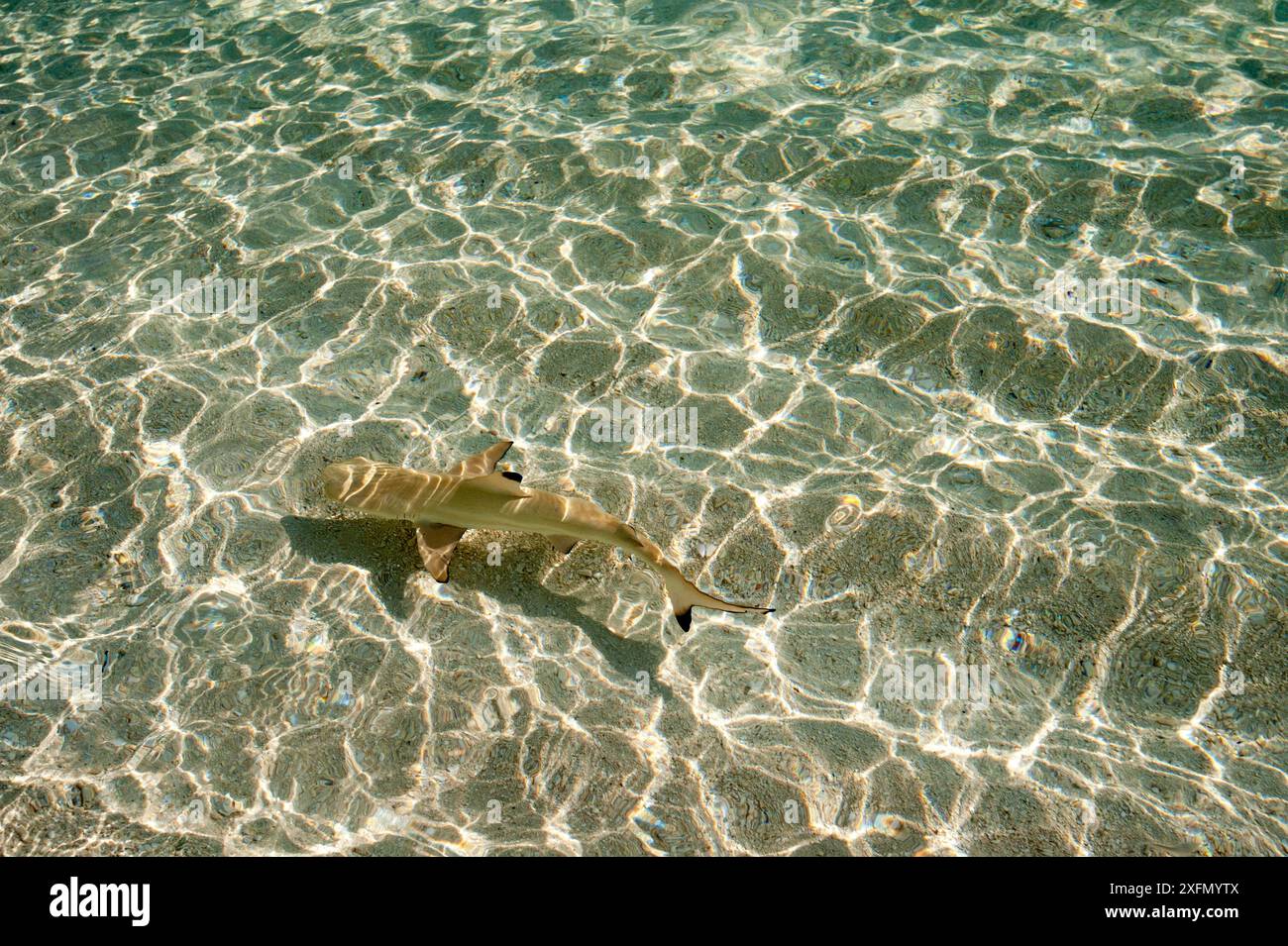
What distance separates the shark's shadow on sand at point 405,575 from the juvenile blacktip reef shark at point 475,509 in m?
0.27

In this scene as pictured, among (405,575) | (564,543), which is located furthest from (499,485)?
(405,575)

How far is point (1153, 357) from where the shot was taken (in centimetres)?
727

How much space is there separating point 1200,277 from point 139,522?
8309 mm

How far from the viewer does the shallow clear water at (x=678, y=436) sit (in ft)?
17.1

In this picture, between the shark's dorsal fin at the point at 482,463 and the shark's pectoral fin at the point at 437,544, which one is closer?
the shark's pectoral fin at the point at 437,544

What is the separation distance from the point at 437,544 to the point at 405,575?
0.41 metres

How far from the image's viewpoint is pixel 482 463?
6359 millimetres

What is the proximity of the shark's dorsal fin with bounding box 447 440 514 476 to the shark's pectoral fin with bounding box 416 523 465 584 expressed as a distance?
0.42 metres

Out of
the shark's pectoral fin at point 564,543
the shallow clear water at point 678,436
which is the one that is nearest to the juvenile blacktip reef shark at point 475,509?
the shark's pectoral fin at point 564,543

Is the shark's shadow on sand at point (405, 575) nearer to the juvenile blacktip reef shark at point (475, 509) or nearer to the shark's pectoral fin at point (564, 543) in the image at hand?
the juvenile blacktip reef shark at point (475, 509)

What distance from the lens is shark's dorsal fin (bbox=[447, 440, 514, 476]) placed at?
20.7 feet

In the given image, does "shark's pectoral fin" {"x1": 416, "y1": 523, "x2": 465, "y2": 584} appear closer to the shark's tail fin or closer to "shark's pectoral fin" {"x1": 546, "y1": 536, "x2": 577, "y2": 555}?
"shark's pectoral fin" {"x1": 546, "y1": 536, "x2": 577, "y2": 555}
